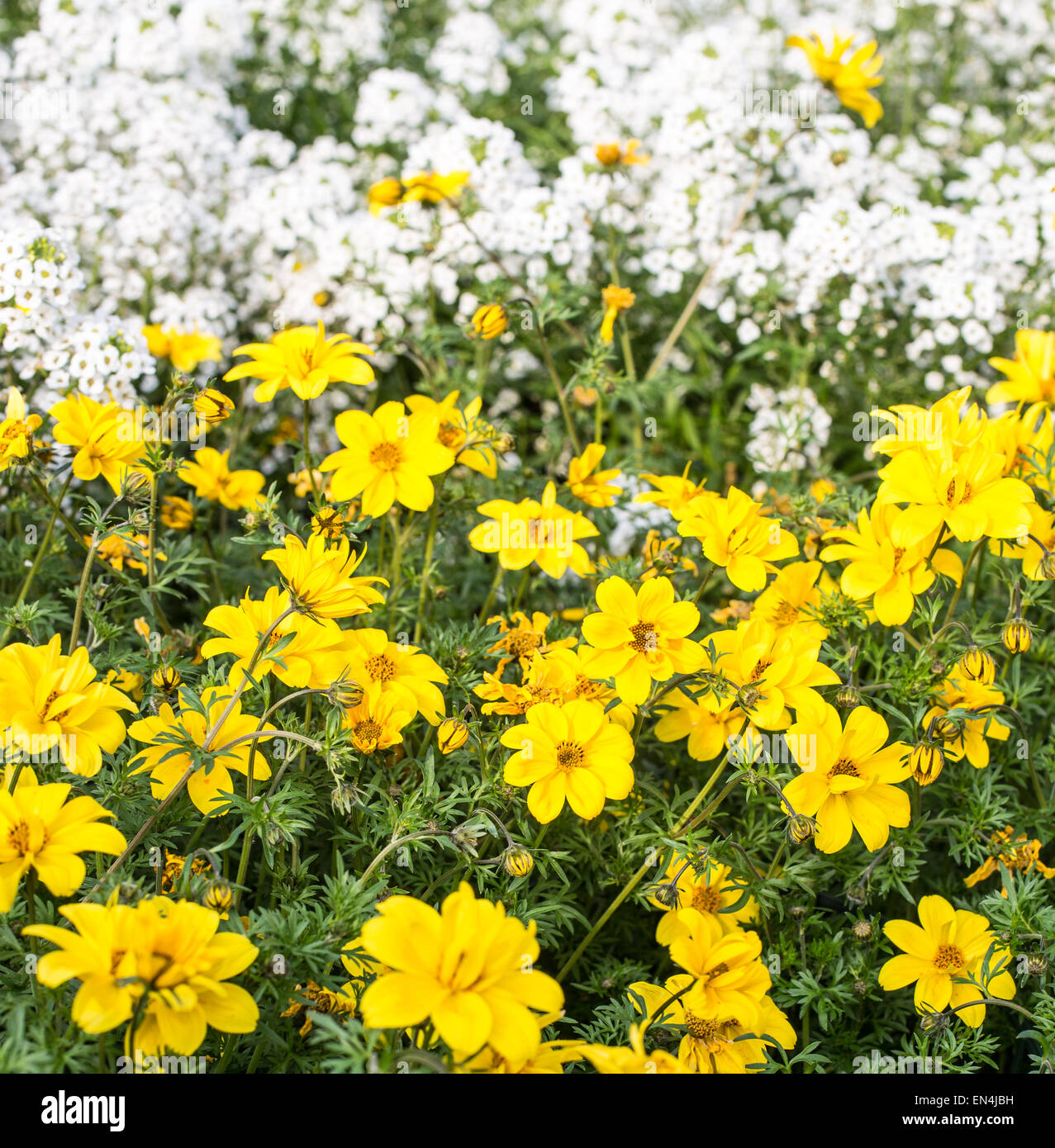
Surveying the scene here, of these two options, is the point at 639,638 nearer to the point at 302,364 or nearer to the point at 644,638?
the point at 644,638

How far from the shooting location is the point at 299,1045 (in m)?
1.73

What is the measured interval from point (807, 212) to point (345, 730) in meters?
2.52

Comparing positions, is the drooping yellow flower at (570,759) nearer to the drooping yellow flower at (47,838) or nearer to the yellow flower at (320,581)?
the yellow flower at (320,581)

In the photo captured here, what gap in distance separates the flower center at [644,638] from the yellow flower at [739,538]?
0.19m

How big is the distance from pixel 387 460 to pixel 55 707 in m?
0.76

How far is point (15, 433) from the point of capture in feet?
6.79

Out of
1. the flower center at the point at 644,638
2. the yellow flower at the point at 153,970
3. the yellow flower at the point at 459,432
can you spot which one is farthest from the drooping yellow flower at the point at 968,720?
the yellow flower at the point at 153,970

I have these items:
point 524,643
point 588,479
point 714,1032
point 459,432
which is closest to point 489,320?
point 459,432

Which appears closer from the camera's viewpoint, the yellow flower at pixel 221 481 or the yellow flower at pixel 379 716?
the yellow flower at pixel 379 716

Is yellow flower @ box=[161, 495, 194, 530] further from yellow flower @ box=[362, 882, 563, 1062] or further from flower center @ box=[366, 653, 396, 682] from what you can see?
yellow flower @ box=[362, 882, 563, 1062]

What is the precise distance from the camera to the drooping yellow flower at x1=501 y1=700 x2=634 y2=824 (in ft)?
5.75

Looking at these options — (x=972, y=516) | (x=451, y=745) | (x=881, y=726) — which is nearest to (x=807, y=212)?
(x=972, y=516)

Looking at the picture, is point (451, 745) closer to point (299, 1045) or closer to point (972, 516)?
point (299, 1045)

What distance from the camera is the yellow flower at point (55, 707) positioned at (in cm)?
170
